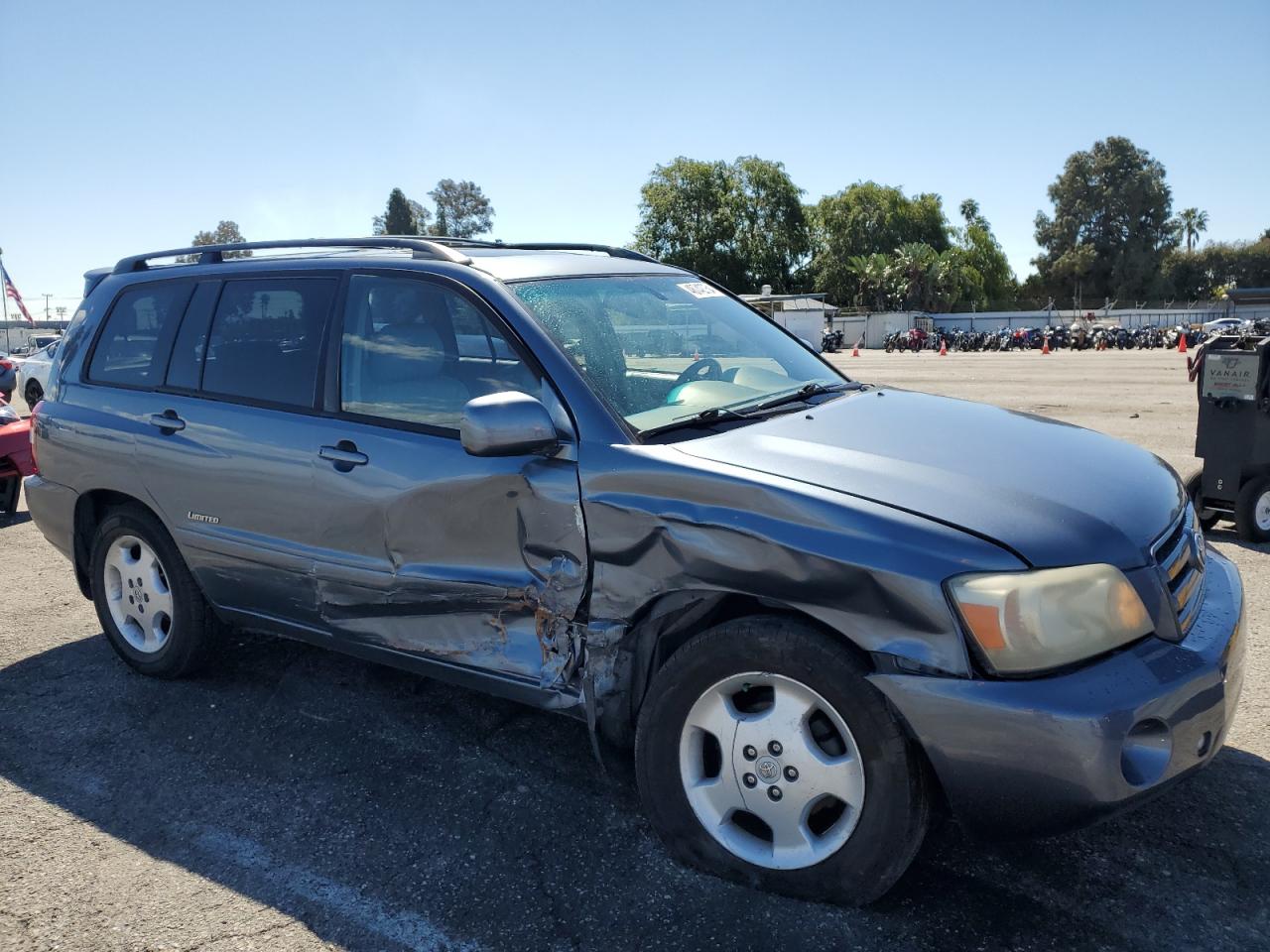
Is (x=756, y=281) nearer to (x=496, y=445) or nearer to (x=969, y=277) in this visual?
(x=969, y=277)

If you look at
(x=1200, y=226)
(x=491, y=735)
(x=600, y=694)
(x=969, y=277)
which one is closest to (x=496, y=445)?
(x=600, y=694)

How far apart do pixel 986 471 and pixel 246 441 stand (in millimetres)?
2619

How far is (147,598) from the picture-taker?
14.0 feet

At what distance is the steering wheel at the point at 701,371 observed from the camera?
332 centimetres

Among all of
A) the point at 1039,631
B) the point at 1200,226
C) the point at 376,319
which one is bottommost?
the point at 1039,631

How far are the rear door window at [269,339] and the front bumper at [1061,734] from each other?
239 cm

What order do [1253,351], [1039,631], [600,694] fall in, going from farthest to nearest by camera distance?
1. [1253,351]
2. [600,694]
3. [1039,631]

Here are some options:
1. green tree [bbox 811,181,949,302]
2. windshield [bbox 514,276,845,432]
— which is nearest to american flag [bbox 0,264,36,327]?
windshield [bbox 514,276,845,432]

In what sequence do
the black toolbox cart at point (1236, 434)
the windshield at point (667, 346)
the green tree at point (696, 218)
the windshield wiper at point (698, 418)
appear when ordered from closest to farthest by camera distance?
the windshield wiper at point (698, 418), the windshield at point (667, 346), the black toolbox cart at point (1236, 434), the green tree at point (696, 218)

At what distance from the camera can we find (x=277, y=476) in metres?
3.53

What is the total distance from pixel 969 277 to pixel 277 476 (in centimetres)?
8192

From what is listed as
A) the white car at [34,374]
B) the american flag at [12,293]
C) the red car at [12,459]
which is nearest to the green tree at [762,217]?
the american flag at [12,293]

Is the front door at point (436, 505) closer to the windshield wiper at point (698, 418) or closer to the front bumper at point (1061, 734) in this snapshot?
the windshield wiper at point (698, 418)

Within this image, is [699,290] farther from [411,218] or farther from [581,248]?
[411,218]
